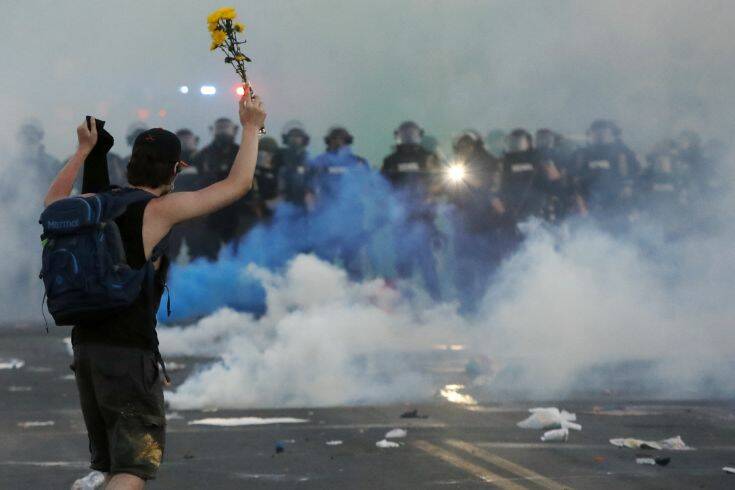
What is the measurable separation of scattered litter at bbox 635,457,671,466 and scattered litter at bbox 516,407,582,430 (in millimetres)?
1225

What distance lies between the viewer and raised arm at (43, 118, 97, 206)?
4.68m

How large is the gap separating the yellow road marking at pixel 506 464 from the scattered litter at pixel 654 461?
0.75 meters

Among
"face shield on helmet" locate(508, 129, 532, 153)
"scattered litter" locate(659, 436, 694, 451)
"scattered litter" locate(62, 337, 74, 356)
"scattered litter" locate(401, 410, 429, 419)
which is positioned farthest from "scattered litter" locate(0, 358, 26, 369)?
"face shield on helmet" locate(508, 129, 532, 153)

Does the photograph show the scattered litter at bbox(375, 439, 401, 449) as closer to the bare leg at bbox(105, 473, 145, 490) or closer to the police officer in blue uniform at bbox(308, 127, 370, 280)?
the bare leg at bbox(105, 473, 145, 490)

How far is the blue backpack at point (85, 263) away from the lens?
4211 millimetres

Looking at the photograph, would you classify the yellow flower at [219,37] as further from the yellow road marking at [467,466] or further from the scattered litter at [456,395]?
the scattered litter at [456,395]

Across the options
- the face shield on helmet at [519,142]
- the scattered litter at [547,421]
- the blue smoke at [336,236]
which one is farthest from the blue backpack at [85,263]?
the face shield on helmet at [519,142]

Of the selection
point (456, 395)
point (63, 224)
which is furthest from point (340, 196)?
point (63, 224)

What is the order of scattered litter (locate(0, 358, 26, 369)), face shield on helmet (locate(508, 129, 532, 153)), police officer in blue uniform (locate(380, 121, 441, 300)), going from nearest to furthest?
1. scattered litter (locate(0, 358, 26, 369))
2. face shield on helmet (locate(508, 129, 532, 153))
3. police officer in blue uniform (locate(380, 121, 441, 300))

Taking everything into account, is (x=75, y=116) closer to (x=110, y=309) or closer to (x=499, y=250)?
(x=499, y=250)

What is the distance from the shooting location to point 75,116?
26.0 metres

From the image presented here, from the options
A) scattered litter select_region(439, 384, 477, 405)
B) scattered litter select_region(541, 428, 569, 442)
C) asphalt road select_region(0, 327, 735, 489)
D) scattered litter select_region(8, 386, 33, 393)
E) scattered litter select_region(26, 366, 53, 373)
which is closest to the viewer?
asphalt road select_region(0, 327, 735, 489)

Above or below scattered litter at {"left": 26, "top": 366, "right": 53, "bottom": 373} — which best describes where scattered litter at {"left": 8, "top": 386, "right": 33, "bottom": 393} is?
below

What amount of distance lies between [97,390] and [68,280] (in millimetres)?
387
